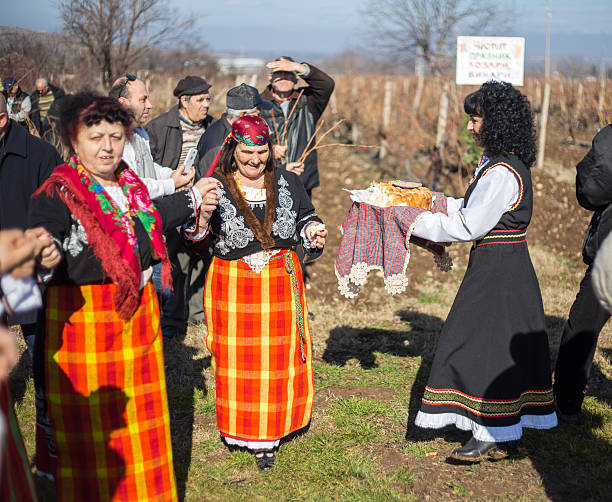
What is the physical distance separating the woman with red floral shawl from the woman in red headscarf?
790mm

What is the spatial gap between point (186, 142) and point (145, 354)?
3417mm

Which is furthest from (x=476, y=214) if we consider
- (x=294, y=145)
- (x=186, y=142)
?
(x=186, y=142)

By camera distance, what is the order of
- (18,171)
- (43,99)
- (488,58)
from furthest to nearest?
(488,58) < (43,99) < (18,171)

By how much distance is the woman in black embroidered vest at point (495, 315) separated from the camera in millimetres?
3568

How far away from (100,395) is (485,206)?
6.93 ft

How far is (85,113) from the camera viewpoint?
272 centimetres

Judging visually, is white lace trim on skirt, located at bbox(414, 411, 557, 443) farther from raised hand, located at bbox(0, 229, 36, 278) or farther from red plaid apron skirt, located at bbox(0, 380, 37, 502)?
raised hand, located at bbox(0, 229, 36, 278)

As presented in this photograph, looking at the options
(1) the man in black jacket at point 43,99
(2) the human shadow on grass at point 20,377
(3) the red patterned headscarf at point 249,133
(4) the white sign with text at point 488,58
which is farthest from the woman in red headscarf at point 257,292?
(4) the white sign with text at point 488,58

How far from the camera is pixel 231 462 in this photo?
401cm

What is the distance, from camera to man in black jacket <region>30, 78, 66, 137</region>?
9.16 metres

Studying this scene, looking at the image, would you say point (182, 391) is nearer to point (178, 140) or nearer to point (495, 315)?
point (178, 140)

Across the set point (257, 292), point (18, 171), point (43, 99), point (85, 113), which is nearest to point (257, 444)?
point (257, 292)

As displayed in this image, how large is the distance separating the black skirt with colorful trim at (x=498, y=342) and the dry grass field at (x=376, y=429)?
1.54 feet

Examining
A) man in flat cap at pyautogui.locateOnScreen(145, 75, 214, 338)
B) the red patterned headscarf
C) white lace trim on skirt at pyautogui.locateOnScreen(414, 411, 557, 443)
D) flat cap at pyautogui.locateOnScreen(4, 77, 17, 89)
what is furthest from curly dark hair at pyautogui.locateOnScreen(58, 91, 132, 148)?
flat cap at pyautogui.locateOnScreen(4, 77, 17, 89)
